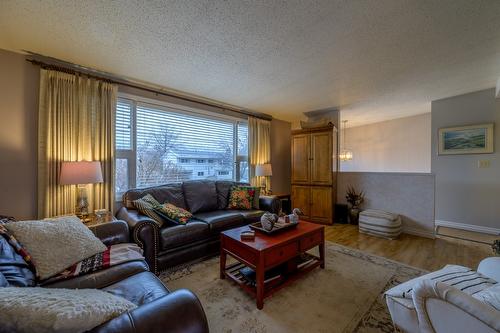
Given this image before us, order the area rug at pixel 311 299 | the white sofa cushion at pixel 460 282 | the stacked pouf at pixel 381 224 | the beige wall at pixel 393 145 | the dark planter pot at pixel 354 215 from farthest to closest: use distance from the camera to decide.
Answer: the beige wall at pixel 393 145 < the dark planter pot at pixel 354 215 < the stacked pouf at pixel 381 224 < the area rug at pixel 311 299 < the white sofa cushion at pixel 460 282

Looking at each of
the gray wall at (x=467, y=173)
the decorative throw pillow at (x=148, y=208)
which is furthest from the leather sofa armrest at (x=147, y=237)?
the gray wall at (x=467, y=173)

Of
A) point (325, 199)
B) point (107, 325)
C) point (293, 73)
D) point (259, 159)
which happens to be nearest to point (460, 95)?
point (325, 199)

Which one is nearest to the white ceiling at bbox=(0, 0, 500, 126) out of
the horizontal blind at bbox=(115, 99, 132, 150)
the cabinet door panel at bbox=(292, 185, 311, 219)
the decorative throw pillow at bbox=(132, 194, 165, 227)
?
the horizontal blind at bbox=(115, 99, 132, 150)

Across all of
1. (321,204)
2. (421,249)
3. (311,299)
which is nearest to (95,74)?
(311,299)

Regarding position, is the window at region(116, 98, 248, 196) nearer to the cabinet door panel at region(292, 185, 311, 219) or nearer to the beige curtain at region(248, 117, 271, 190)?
the beige curtain at region(248, 117, 271, 190)

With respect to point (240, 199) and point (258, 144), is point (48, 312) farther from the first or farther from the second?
point (258, 144)

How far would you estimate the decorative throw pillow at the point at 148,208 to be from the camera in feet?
7.84

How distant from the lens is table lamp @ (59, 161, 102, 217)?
2166 millimetres

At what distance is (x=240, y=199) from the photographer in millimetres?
3432

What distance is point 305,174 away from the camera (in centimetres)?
447

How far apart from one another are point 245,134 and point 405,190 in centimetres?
319

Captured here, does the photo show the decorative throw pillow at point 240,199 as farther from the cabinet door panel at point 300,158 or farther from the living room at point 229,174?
the cabinet door panel at point 300,158

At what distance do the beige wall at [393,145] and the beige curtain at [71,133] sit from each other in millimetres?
6297

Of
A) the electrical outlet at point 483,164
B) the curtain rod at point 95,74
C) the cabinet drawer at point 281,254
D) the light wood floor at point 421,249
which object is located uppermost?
the curtain rod at point 95,74
